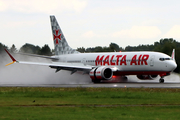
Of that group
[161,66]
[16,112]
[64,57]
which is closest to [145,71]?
[161,66]

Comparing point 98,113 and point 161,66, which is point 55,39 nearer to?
point 161,66

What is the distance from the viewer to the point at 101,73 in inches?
1693

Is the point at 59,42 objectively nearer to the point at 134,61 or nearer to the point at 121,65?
the point at 121,65

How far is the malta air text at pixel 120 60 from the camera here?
4341cm

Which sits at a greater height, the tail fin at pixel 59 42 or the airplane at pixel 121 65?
the tail fin at pixel 59 42

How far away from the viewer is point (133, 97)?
23.1m

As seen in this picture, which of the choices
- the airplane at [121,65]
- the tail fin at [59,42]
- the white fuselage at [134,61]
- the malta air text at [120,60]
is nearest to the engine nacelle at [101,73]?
the airplane at [121,65]

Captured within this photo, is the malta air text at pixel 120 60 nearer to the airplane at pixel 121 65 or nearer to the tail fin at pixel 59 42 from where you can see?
the airplane at pixel 121 65

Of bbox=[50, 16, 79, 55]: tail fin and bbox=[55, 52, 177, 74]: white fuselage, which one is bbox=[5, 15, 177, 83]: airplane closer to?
bbox=[55, 52, 177, 74]: white fuselage

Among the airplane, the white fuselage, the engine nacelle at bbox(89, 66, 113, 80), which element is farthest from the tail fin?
the engine nacelle at bbox(89, 66, 113, 80)

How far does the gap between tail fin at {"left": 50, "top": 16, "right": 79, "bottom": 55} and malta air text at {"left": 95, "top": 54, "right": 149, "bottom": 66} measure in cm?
750

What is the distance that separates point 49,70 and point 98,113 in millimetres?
39809

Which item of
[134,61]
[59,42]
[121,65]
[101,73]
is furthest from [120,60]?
[59,42]

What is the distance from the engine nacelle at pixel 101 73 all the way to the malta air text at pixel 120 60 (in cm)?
191
